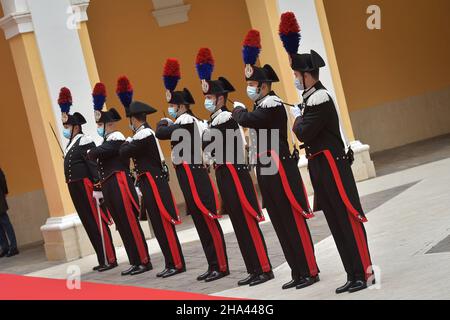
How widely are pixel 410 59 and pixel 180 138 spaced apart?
10548 mm

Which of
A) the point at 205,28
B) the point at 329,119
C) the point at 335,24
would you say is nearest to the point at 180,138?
the point at 329,119

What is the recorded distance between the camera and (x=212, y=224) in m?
9.53

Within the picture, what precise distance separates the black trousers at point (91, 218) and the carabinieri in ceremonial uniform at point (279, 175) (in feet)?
13.4

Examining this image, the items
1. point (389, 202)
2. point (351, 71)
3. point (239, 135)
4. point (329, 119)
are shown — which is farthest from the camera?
point (351, 71)

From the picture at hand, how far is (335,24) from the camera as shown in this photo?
18.3 m

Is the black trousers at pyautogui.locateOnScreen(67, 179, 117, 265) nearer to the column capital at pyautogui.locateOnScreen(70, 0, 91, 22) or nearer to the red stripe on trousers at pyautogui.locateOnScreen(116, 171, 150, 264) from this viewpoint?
the red stripe on trousers at pyautogui.locateOnScreen(116, 171, 150, 264)

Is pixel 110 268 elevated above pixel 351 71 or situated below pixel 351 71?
below

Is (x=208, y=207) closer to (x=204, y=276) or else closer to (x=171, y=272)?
Result: (x=204, y=276)

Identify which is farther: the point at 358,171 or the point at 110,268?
the point at 358,171

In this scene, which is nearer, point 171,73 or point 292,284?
point 292,284

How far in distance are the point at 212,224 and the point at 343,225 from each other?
237 centimetres

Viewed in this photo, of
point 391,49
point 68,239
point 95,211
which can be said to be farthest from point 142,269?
point 391,49

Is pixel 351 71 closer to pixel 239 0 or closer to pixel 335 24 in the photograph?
pixel 335 24

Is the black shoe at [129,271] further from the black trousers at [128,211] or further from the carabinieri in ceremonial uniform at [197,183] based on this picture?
the carabinieri in ceremonial uniform at [197,183]
